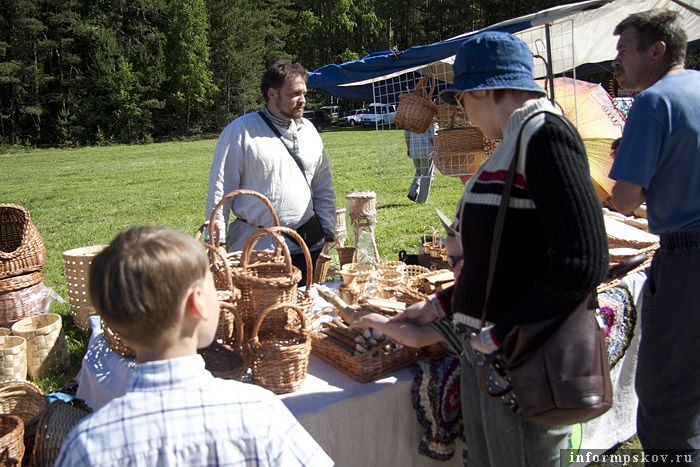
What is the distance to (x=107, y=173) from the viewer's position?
15914 millimetres

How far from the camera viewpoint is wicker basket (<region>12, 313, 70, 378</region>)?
11.6 ft

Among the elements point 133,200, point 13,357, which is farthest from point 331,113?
point 13,357

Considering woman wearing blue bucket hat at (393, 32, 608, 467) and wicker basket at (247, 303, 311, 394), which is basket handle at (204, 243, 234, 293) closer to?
wicker basket at (247, 303, 311, 394)

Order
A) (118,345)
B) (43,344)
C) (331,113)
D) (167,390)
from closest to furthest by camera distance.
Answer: (167,390) < (118,345) < (43,344) < (331,113)

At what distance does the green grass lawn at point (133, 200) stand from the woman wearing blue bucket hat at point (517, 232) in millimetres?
2127

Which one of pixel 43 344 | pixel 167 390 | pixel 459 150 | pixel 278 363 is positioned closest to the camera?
pixel 167 390

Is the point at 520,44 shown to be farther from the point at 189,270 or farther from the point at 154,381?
the point at 154,381

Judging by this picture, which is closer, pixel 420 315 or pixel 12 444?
pixel 420 315

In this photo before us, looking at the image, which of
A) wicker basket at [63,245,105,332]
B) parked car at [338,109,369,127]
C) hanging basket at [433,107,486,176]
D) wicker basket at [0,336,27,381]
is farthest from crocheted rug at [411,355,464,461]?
parked car at [338,109,369,127]

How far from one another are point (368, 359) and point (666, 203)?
126cm

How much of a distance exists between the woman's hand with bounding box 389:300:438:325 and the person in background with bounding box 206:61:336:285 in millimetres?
1316

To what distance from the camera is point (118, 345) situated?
7.22 ft

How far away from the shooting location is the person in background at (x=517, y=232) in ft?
4.30

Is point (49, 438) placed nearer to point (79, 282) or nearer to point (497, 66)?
point (79, 282)
